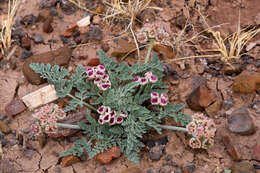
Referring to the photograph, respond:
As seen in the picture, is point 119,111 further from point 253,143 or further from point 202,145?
point 253,143

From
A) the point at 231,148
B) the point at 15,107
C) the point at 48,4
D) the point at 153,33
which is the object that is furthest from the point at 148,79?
the point at 48,4

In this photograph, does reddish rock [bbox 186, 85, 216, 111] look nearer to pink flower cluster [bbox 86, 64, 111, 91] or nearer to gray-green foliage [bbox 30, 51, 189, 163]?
gray-green foliage [bbox 30, 51, 189, 163]

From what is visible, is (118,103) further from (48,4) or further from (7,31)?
(48,4)

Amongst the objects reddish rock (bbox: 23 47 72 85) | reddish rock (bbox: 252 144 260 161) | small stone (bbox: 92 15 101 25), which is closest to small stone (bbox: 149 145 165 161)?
reddish rock (bbox: 252 144 260 161)

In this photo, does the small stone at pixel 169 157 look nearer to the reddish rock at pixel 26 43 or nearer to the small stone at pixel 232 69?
the small stone at pixel 232 69

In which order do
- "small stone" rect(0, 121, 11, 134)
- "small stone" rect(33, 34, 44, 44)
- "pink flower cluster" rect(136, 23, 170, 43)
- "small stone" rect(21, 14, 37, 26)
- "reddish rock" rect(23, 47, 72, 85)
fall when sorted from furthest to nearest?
"small stone" rect(21, 14, 37, 26) < "small stone" rect(33, 34, 44, 44) < "reddish rock" rect(23, 47, 72, 85) < "small stone" rect(0, 121, 11, 134) < "pink flower cluster" rect(136, 23, 170, 43)

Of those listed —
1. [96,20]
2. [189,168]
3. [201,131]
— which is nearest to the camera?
[201,131]
